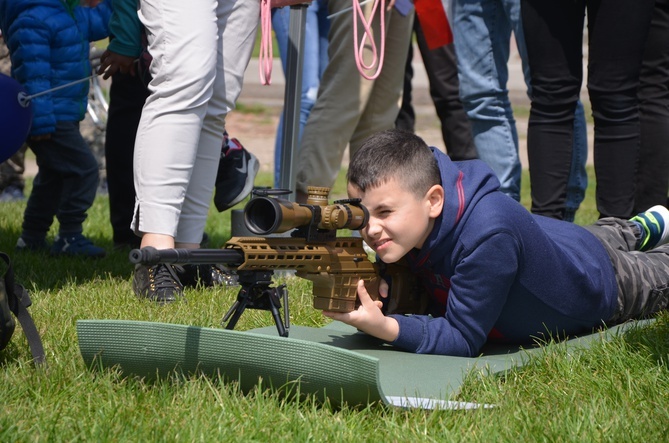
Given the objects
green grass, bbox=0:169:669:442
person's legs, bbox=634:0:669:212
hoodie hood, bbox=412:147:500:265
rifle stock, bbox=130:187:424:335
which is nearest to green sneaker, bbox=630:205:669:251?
person's legs, bbox=634:0:669:212

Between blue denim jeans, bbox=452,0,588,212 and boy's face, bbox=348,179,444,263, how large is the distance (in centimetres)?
207

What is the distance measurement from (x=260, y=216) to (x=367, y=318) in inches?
20.6

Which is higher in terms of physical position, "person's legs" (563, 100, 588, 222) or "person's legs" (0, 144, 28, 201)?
"person's legs" (563, 100, 588, 222)

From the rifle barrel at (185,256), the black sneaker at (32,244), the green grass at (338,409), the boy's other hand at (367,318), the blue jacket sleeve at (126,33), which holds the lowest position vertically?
the black sneaker at (32,244)

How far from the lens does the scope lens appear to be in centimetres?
248

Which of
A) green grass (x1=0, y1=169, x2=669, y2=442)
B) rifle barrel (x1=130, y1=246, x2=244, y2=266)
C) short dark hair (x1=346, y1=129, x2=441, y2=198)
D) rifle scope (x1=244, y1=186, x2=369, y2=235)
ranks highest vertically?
short dark hair (x1=346, y1=129, x2=441, y2=198)

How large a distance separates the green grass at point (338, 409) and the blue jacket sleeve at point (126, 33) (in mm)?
1390

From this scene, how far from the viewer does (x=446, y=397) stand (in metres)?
2.47

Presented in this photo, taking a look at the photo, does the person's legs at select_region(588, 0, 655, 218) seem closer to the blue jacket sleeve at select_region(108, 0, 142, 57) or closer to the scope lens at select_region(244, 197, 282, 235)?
the blue jacket sleeve at select_region(108, 0, 142, 57)

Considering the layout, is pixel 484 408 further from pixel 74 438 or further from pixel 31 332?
pixel 31 332

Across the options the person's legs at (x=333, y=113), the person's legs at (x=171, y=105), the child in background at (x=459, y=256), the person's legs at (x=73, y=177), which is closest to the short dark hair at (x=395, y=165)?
the child in background at (x=459, y=256)

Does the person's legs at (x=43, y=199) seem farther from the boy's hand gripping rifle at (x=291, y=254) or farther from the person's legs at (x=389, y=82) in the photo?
the boy's hand gripping rifle at (x=291, y=254)

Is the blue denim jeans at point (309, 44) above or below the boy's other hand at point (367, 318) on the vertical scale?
above

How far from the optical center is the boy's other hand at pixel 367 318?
2.83m
